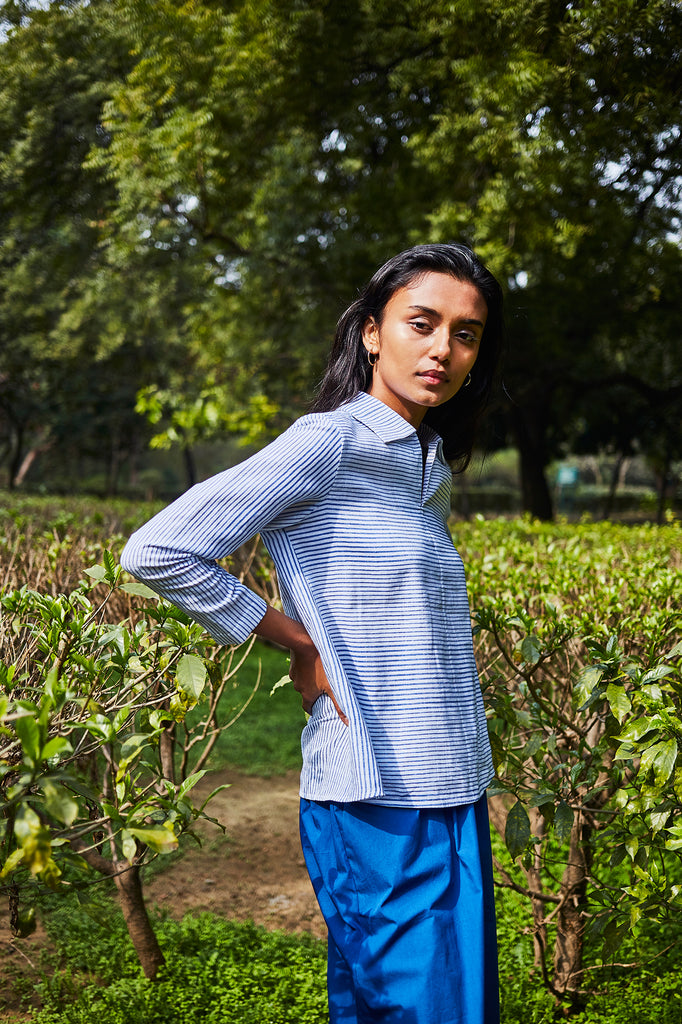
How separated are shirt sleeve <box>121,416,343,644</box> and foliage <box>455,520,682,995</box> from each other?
2.97ft

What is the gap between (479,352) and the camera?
1.89 meters

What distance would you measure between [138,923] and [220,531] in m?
1.93

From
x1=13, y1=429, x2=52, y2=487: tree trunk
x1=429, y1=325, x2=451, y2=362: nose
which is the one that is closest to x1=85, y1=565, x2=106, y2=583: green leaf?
x1=429, y1=325, x2=451, y2=362: nose

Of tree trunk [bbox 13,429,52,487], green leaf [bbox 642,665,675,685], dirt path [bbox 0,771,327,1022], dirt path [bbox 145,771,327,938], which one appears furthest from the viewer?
tree trunk [bbox 13,429,52,487]

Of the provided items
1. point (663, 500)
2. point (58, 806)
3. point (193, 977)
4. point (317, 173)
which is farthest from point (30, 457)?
point (58, 806)

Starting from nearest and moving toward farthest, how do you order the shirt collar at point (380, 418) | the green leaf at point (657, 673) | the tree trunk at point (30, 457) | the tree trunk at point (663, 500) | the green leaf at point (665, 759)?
the shirt collar at point (380, 418), the green leaf at point (665, 759), the green leaf at point (657, 673), the tree trunk at point (663, 500), the tree trunk at point (30, 457)

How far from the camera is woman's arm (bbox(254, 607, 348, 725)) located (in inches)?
56.0

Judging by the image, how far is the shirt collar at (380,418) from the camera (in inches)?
61.5

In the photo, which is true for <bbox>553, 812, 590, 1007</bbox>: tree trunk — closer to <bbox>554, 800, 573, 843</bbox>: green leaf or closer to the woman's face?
<bbox>554, 800, 573, 843</bbox>: green leaf

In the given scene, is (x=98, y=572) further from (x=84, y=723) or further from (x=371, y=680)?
(x=371, y=680)

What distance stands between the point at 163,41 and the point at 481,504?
35354 millimetres

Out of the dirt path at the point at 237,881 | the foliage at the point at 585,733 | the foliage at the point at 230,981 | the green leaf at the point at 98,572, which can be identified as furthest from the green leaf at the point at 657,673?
the dirt path at the point at 237,881

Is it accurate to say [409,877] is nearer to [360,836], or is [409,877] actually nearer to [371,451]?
[360,836]

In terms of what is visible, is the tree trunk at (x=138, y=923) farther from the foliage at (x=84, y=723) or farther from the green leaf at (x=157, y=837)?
the green leaf at (x=157, y=837)
